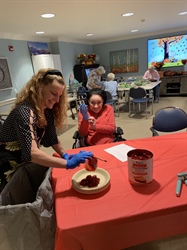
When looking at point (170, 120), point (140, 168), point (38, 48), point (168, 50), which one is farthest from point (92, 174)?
point (168, 50)

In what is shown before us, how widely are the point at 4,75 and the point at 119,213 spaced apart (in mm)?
4375

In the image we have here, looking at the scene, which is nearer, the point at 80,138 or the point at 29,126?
the point at 29,126

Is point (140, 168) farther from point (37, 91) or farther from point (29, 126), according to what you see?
point (37, 91)

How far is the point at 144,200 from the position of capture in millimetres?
899

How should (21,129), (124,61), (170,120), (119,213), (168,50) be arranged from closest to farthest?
(119,213)
(21,129)
(170,120)
(168,50)
(124,61)

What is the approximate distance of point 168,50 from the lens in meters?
6.69

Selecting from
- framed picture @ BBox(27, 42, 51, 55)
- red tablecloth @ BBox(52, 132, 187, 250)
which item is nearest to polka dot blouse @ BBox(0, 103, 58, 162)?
red tablecloth @ BBox(52, 132, 187, 250)

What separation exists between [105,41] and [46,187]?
7.45 meters

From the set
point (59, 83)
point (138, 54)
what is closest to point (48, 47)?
point (138, 54)

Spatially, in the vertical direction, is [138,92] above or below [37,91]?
below

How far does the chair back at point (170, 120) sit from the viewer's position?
2176 mm

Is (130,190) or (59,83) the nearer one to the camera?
(130,190)

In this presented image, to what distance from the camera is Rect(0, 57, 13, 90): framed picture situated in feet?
14.0

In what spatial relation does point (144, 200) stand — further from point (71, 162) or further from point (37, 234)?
point (37, 234)
